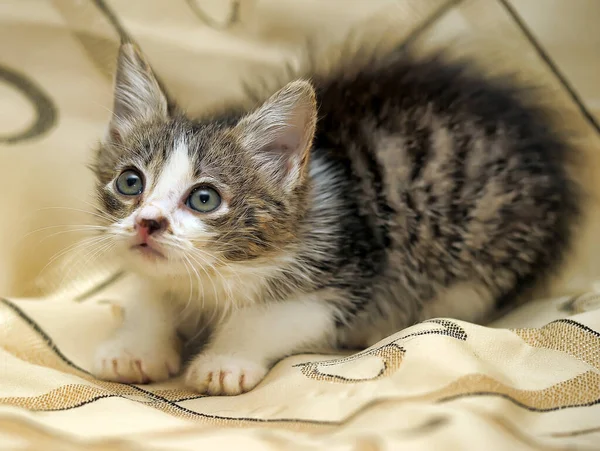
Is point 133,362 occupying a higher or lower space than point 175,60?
lower

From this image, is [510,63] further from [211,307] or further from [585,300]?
A: [211,307]

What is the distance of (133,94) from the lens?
1246mm

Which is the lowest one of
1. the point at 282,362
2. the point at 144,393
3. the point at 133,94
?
the point at 282,362

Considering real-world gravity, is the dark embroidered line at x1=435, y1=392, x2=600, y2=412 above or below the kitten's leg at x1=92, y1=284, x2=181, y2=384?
below

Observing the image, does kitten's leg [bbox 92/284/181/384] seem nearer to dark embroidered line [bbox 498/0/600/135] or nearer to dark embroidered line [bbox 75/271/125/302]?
dark embroidered line [bbox 75/271/125/302]

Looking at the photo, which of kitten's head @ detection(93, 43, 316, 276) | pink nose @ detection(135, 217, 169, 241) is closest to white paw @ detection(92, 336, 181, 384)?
kitten's head @ detection(93, 43, 316, 276)

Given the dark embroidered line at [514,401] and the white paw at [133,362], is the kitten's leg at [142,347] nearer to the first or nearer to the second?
the white paw at [133,362]

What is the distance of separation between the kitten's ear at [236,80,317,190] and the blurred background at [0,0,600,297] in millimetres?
477

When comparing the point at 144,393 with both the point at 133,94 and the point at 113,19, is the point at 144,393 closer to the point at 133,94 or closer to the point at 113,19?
the point at 133,94

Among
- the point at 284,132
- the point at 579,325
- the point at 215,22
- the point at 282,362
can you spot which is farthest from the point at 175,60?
the point at 579,325

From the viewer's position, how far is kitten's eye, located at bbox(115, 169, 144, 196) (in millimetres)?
1099

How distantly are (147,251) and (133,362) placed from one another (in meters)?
0.25

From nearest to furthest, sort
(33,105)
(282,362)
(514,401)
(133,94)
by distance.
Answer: (514,401)
(282,362)
(133,94)
(33,105)

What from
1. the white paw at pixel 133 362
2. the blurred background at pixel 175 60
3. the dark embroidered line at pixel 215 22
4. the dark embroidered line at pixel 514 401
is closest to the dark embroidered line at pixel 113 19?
the blurred background at pixel 175 60
